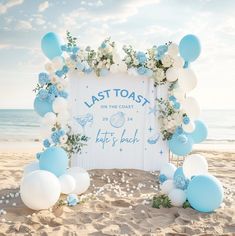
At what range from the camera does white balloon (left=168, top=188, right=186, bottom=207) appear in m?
5.49

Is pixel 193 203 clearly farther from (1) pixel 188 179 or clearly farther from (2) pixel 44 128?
(2) pixel 44 128

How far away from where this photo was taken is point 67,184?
5688 mm

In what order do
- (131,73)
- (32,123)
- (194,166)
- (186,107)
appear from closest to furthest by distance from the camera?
(194,166) → (186,107) → (131,73) → (32,123)

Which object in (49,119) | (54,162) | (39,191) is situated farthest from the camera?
(49,119)

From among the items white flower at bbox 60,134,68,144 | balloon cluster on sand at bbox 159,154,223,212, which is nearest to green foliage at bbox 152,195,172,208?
balloon cluster on sand at bbox 159,154,223,212

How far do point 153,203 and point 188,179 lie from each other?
23.1 inches

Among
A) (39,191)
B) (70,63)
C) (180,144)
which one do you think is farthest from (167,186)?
(70,63)

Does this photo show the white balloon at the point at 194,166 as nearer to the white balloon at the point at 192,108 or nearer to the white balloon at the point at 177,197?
the white balloon at the point at 177,197

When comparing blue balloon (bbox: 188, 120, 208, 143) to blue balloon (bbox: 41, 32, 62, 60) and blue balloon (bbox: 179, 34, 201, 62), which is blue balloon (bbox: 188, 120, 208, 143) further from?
blue balloon (bbox: 41, 32, 62, 60)

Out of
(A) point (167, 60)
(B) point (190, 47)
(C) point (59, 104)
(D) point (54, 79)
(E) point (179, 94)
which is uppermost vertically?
(B) point (190, 47)

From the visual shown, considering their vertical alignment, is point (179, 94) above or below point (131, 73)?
below

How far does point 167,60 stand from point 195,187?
307 centimetres

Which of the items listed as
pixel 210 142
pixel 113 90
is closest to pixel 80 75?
pixel 113 90

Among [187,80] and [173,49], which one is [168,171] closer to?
[187,80]
